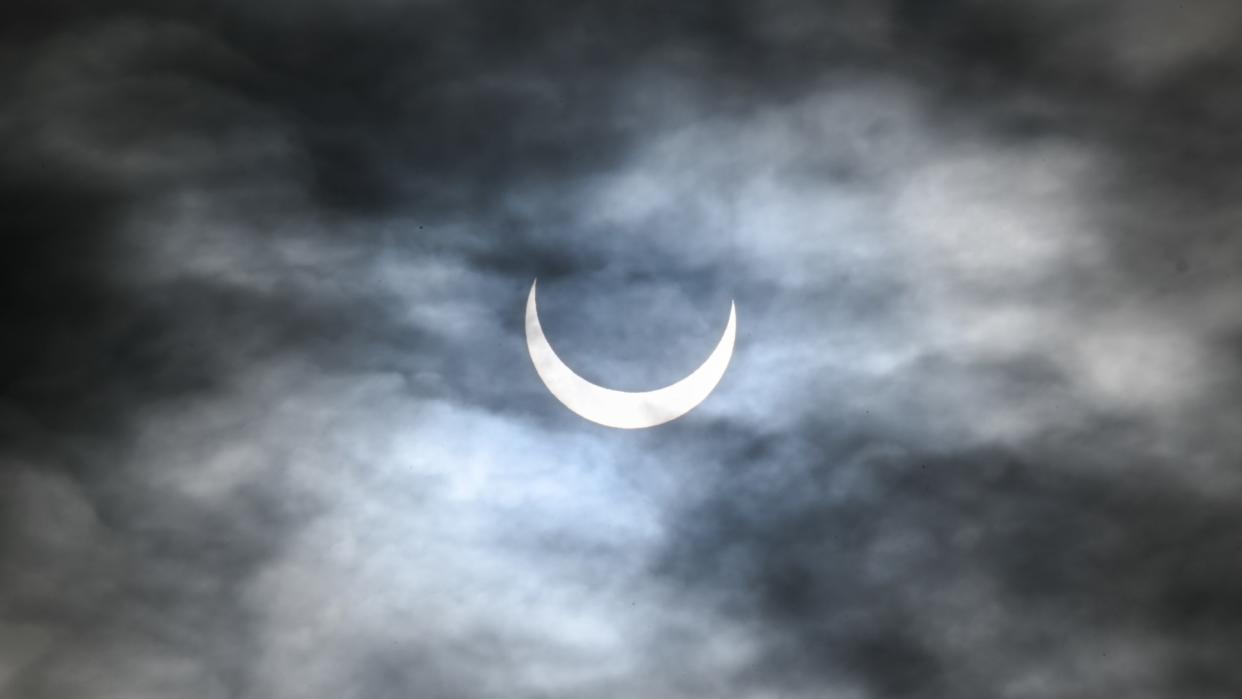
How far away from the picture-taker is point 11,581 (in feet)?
92.9

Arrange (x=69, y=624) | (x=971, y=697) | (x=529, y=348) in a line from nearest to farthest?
(x=529, y=348) < (x=69, y=624) < (x=971, y=697)

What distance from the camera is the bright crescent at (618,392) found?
25.2 meters

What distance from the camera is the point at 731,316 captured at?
2542 cm

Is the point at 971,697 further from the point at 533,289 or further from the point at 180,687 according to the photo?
the point at 180,687

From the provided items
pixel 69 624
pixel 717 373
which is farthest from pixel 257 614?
pixel 717 373

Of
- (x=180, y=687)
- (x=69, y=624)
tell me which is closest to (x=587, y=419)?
(x=180, y=687)

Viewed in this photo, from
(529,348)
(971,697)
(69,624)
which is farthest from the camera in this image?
(971,697)

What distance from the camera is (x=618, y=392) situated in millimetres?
25344

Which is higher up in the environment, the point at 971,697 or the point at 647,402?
the point at 647,402

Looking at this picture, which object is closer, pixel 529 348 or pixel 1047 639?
pixel 529 348

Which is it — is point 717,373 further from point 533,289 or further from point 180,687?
point 180,687

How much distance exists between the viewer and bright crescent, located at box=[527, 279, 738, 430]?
82.6 ft

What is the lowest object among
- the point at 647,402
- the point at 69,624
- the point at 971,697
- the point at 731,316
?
the point at 971,697

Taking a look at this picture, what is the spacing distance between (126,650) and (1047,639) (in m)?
31.9
